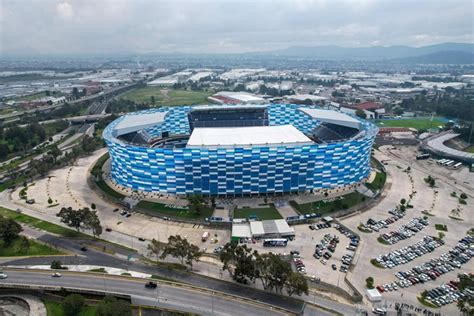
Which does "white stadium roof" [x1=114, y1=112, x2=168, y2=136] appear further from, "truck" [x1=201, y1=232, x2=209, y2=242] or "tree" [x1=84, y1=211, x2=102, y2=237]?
"truck" [x1=201, y1=232, x2=209, y2=242]

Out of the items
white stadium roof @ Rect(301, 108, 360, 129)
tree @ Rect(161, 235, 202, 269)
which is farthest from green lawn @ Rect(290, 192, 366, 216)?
white stadium roof @ Rect(301, 108, 360, 129)

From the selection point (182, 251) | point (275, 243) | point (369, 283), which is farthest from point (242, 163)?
point (369, 283)

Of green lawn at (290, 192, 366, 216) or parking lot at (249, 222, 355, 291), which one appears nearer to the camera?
parking lot at (249, 222, 355, 291)

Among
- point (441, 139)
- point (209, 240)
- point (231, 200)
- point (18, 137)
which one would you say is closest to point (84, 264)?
point (209, 240)

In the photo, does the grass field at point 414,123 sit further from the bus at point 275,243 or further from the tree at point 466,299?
the tree at point 466,299

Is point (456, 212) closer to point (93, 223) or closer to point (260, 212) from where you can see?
point (260, 212)

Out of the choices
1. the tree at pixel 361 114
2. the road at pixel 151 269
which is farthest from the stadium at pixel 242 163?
the tree at pixel 361 114

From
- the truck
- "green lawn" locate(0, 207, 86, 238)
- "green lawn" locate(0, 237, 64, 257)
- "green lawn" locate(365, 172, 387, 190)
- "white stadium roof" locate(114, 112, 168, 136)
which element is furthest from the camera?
"white stadium roof" locate(114, 112, 168, 136)

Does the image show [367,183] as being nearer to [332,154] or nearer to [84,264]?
[332,154]
